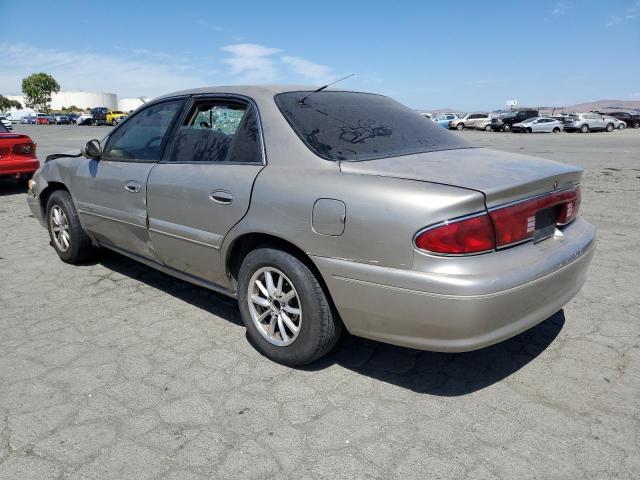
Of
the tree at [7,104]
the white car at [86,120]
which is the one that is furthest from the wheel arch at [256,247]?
the tree at [7,104]

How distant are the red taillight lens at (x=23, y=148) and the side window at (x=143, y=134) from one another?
5.92 metres

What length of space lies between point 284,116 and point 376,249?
1.09 metres

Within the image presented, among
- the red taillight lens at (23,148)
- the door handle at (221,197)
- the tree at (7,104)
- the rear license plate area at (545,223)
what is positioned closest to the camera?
the rear license plate area at (545,223)

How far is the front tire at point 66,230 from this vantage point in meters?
4.59

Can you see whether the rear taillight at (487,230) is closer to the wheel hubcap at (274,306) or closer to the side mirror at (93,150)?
the wheel hubcap at (274,306)

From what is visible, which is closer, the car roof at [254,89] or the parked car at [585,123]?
the car roof at [254,89]

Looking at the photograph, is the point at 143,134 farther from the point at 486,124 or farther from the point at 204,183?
the point at 486,124

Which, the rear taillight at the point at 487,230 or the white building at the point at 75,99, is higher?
A: the white building at the point at 75,99

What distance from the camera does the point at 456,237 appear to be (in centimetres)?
228

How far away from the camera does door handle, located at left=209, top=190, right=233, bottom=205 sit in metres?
3.04

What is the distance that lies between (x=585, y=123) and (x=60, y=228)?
4069cm

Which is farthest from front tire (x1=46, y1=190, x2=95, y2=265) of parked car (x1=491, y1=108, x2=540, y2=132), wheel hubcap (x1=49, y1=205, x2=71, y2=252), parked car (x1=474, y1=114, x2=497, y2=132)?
parked car (x1=474, y1=114, x2=497, y2=132)

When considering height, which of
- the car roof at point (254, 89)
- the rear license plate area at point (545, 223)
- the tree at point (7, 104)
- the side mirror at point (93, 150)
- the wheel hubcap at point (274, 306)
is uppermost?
the tree at point (7, 104)

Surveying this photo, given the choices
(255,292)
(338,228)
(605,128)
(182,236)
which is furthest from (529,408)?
(605,128)
